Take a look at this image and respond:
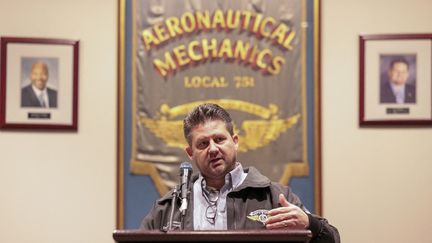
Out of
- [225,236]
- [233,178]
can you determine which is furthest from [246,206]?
[225,236]

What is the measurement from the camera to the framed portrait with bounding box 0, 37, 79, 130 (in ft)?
12.1

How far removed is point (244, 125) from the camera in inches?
146

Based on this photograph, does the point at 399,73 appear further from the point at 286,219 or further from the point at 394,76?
the point at 286,219

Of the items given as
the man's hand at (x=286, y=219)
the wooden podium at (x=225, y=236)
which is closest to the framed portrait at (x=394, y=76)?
the man's hand at (x=286, y=219)

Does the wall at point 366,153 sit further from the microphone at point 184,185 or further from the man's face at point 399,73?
the microphone at point 184,185

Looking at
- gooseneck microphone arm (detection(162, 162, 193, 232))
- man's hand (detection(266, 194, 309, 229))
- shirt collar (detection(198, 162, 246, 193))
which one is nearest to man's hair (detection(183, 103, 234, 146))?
shirt collar (detection(198, 162, 246, 193))

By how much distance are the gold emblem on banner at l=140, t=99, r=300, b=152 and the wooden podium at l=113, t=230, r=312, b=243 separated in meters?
2.10

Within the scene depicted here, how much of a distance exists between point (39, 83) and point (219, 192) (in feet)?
5.80

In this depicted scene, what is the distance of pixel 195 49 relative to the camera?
3.73 meters

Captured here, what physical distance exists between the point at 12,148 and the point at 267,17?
1724 mm

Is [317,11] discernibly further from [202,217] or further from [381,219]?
[202,217]

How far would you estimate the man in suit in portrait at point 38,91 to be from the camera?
3689 millimetres

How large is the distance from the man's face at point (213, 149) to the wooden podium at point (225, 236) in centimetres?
76

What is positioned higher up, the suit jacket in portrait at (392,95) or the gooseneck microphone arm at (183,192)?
the suit jacket in portrait at (392,95)
